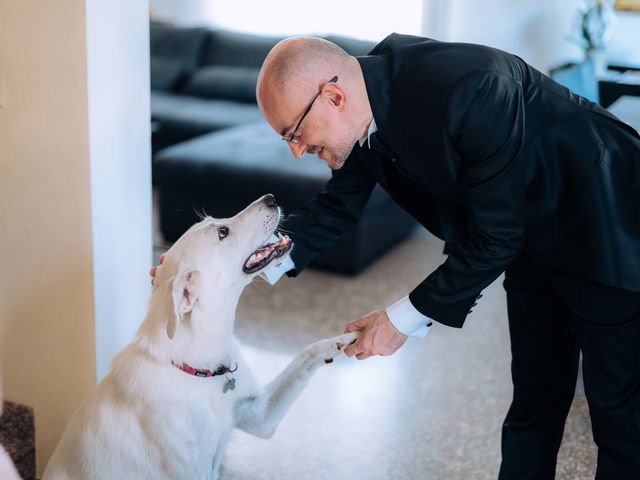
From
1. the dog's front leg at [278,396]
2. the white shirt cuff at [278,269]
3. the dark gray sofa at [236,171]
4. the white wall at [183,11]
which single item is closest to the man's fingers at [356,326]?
the dog's front leg at [278,396]

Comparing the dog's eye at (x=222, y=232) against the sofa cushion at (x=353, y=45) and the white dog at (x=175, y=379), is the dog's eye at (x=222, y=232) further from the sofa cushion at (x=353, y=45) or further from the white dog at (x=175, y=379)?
the sofa cushion at (x=353, y=45)

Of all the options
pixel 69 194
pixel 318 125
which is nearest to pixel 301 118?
pixel 318 125

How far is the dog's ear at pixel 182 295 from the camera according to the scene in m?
1.81

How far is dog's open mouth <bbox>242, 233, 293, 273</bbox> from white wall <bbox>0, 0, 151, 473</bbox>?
1.51ft

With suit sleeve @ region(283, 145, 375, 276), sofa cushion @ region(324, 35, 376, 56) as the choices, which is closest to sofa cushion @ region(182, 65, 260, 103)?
sofa cushion @ region(324, 35, 376, 56)

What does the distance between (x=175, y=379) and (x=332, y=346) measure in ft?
1.28

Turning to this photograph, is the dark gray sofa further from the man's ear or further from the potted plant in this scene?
the man's ear

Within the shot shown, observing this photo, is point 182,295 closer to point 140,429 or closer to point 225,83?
point 140,429

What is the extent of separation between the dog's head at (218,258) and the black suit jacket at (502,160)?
362 millimetres

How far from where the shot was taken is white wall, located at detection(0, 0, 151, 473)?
6.78ft

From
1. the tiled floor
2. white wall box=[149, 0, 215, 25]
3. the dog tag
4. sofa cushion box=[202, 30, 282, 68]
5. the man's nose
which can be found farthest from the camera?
white wall box=[149, 0, 215, 25]

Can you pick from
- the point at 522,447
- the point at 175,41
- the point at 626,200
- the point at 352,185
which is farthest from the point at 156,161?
the point at 626,200

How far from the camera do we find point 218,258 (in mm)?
1921

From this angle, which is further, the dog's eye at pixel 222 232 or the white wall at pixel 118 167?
the white wall at pixel 118 167
